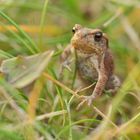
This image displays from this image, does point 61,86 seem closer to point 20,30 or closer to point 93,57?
point 20,30

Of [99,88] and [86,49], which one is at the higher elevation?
[86,49]

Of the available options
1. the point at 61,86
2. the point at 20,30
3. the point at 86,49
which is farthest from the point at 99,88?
the point at 20,30

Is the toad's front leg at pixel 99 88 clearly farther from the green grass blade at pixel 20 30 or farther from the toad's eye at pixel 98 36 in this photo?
the green grass blade at pixel 20 30

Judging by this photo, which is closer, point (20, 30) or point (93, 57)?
point (20, 30)

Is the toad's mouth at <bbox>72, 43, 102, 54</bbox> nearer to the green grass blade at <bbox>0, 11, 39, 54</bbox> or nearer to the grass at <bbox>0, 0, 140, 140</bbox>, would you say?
the grass at <bbox>0, 0, 140, 140</bbox>

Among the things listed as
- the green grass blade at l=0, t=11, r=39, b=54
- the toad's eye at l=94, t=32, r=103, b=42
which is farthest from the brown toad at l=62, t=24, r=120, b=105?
the green grass blade at l=0, t=11, r=39, b=54

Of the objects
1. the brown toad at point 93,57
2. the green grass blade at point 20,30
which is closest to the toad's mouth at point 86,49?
the brown toad at point 93,57
